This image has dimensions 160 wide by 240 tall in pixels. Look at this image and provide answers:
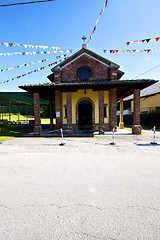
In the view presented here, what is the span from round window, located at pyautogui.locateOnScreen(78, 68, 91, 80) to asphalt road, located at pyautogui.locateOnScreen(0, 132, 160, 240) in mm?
10264

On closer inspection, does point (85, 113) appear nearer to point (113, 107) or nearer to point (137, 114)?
point (113, 107)

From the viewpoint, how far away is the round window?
12.5 meters

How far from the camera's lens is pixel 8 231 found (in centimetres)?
171

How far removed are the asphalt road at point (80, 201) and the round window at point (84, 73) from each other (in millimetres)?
10264

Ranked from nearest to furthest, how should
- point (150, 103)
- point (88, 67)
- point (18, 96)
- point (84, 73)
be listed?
point (88, 67) → point (84, 73) → point (18, 96) → point (150, 103)

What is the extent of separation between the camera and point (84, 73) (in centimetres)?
1252

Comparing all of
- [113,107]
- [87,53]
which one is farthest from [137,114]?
[87,53]

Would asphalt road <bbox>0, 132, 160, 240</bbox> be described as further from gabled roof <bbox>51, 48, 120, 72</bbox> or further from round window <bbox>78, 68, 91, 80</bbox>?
gabled roof <bbox>51, 48, 120, 72</bbox>

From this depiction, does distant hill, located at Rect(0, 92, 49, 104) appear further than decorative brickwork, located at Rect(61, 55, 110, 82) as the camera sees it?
Yes

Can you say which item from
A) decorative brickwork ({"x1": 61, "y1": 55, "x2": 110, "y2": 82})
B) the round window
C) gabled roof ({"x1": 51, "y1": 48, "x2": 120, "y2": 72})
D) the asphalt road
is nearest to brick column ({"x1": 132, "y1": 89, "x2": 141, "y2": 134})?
decorative brickwork ({"x1": 61, "y1": 55, "x2": 110, "y2": 82})

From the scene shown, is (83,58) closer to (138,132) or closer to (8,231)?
(138,132)

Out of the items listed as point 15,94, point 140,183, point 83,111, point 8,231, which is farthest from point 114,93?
point 15,94

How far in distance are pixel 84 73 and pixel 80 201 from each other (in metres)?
12.1

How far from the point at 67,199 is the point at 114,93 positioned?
11.0 meters
